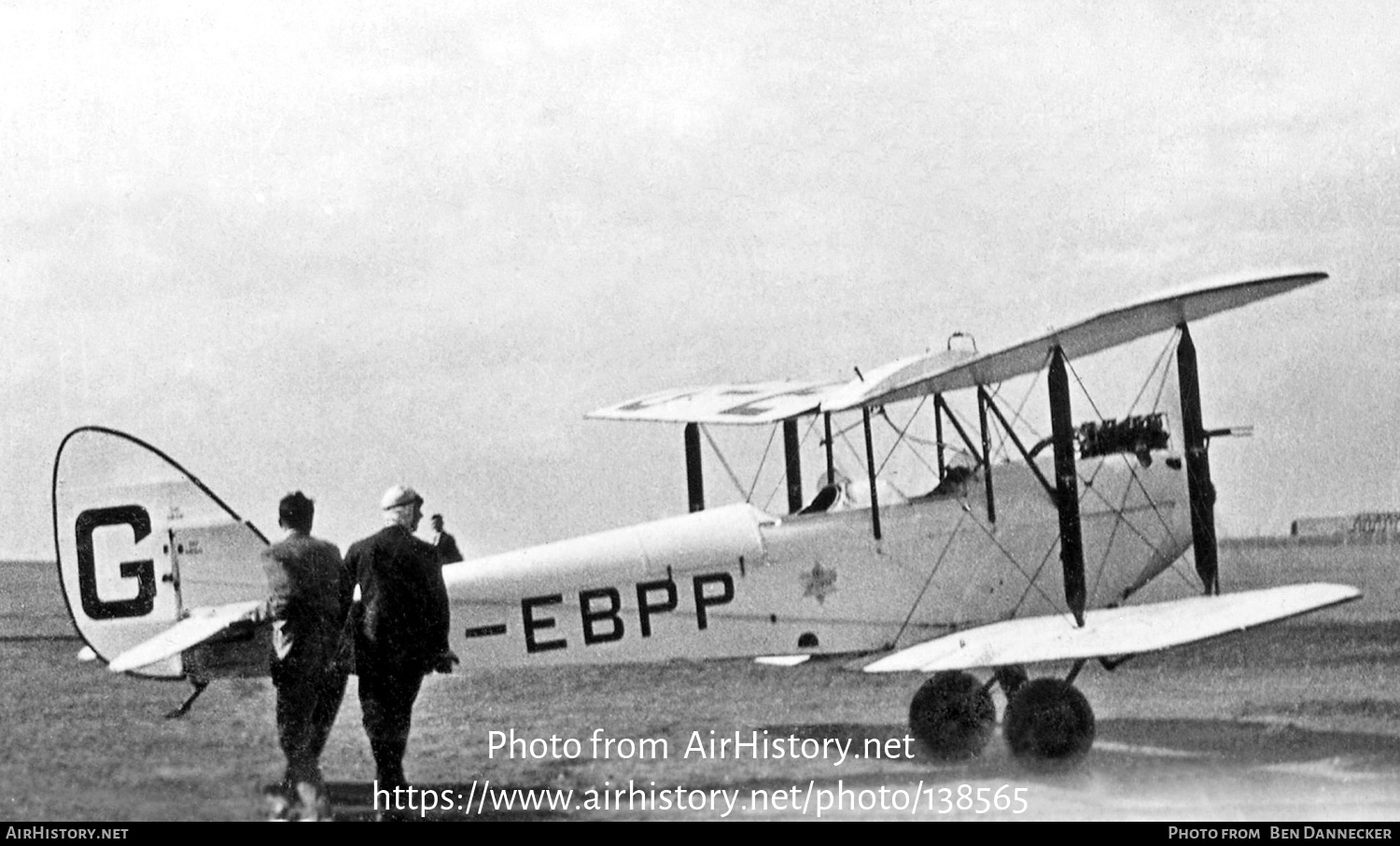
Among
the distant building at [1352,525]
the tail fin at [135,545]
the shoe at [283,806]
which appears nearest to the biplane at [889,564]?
the tail fin at [135,545]

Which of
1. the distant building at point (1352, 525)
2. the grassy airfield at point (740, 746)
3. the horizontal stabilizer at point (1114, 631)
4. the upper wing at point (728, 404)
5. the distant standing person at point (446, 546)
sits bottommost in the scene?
the grassy airfield at point (740, 746)

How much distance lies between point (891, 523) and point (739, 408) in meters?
1.10

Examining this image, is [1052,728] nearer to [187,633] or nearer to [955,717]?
[955,717]

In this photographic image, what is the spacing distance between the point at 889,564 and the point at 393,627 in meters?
2.56

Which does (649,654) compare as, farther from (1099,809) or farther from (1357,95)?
(1357,95)

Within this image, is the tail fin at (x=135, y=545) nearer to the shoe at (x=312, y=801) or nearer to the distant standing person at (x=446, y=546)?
the shoe at (x=312, y=801)

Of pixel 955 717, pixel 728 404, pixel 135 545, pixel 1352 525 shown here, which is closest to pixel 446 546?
pixel 728 404

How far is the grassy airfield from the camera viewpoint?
237 inches

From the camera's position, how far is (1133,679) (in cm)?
941

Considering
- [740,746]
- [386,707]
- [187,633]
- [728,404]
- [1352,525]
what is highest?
[728,404]

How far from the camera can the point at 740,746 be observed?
7.21 metres

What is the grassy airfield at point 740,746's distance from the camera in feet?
19.7

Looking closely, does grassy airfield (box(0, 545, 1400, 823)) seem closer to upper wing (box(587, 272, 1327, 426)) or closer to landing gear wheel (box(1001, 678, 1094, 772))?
landing gear wheel (box(1001, 678, 1094, 772))
